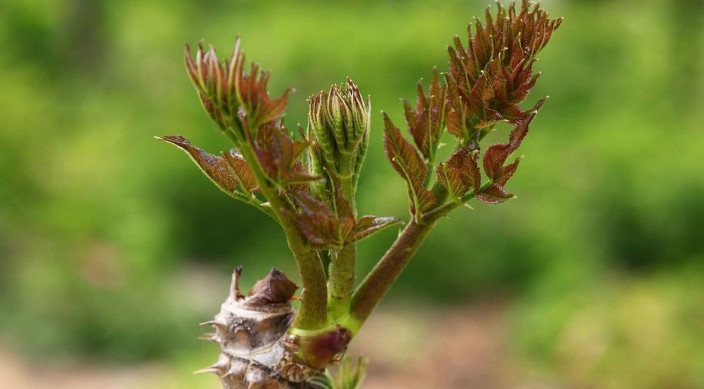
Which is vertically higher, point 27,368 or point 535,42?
point 27,368

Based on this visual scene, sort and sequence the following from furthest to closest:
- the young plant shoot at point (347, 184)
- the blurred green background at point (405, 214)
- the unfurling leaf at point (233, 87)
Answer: the blurred green background at point (405, 214) → the young plant shoot at point (347, 184) → the unfurling leaf at point (233, 87)

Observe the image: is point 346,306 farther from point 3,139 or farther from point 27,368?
point 3,139

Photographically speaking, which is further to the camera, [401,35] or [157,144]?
[401,35]

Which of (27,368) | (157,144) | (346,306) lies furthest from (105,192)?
(346,306)

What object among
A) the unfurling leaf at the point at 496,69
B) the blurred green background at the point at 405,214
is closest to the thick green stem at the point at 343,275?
the unfurling leaf at the point at 496,69

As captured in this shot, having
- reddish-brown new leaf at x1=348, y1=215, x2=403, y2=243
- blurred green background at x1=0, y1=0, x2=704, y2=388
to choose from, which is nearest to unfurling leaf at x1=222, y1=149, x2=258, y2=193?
reddish-brown new leaf at x1=348, y1=215, x2=403, y2=243

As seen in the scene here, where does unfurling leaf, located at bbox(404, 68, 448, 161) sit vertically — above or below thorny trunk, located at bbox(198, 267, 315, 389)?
above

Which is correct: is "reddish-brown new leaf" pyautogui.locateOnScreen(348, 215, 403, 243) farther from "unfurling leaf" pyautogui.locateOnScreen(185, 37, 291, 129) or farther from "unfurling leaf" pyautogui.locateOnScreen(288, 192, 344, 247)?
"unfurling leaf" pyautogui.locateOnScreen(185, 37, 291, 129)

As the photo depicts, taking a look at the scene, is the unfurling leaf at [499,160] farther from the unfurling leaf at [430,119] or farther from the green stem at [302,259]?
the green stem at [302,259]
